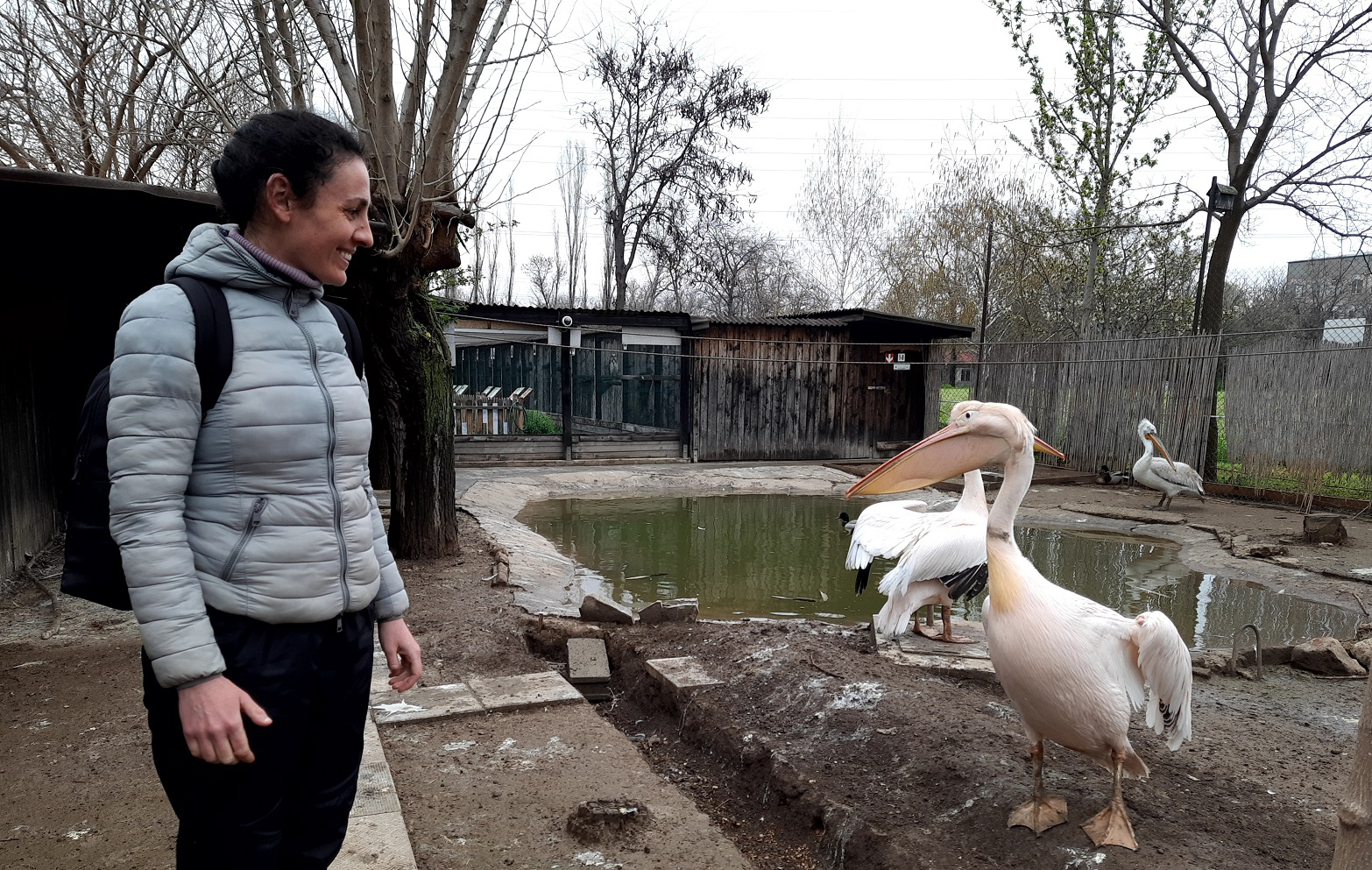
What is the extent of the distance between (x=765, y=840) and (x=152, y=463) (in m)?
2.47

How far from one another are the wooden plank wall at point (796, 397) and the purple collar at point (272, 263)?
45.2 ft

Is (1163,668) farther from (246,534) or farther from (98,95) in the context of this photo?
(98,95)

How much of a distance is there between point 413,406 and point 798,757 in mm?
4176

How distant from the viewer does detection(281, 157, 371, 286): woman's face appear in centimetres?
155

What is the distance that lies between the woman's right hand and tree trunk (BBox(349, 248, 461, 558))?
4756 millimetres

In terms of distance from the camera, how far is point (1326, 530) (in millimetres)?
7996

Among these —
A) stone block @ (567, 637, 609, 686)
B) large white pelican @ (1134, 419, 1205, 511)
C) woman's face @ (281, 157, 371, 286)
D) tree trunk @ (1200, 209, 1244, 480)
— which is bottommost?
stone block @ (567, 637, 609, 686)

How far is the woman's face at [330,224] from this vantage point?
5.09 feet

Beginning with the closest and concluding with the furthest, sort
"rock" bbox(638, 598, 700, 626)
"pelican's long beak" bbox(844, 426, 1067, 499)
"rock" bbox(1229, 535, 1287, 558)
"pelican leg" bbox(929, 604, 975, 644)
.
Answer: "pelican's long beak" bbox(844, 426, 1067, 499), "pelican leg" bbox(929, 604, 975, 644), "rock" bbox(638, 598, 700, 626), "rock" bbox(1229, 535, 1287, 558)

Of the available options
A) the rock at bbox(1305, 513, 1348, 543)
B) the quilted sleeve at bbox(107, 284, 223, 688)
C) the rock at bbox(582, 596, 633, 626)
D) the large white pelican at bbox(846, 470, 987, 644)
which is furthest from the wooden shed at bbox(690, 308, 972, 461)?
the quilted sleeve at bbox(107, 284, 223, 688)

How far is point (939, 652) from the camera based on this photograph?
454 cm

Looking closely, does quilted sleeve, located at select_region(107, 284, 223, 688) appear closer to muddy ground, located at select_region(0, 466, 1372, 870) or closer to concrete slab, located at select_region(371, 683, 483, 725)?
muddy ground, located at select_region(0, 466, 1372, 870)

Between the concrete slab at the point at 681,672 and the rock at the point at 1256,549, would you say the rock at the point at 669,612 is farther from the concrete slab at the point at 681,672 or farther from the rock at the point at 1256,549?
the rock at the point at 1256,549

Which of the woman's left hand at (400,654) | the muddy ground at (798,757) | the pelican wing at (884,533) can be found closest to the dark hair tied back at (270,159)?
the woman's left hand at (400,654)
